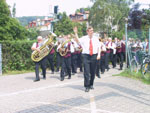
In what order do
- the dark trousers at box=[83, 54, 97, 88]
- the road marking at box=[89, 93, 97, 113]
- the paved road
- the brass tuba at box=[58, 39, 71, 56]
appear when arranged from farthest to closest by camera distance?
the brass tuba at box=[58, 39, 71, 56], the dark trousers at box=[83, 54, 97, 88], the paved road, the road marking at box=[89, 93, 97, 113]

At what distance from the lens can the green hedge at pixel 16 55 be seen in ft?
36.7

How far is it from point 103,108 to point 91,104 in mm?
423

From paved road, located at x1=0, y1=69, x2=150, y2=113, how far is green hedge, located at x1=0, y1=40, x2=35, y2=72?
2.50m

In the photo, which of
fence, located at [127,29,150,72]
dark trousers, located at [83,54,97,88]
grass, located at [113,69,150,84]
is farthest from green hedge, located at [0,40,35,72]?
dark trousers, located at [83,54,97,88]

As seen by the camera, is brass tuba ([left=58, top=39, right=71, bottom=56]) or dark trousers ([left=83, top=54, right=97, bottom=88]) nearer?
dark trousers ([left=83, top=54, right=97, bottom=88])

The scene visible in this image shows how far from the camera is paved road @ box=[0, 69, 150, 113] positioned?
5.41 m

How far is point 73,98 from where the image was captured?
6398 mm

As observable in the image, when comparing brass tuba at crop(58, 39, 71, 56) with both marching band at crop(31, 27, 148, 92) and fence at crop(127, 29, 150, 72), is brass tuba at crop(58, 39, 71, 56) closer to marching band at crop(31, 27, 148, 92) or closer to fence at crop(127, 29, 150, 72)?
marching band at crop(31, 27, 148, 92)

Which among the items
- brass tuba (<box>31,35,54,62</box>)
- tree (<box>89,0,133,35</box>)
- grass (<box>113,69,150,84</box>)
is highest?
tree (<box>89,0,133,35</box>)

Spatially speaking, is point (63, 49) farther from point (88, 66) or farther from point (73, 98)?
point (73, 98)

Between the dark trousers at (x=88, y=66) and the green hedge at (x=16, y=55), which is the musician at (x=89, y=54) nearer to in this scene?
the dark trousers at (x=88, y=66)

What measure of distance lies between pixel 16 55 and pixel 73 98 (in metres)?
6.04

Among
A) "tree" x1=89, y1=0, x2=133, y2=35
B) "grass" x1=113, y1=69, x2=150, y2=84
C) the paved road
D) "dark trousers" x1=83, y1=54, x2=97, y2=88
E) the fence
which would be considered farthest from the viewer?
"tree" x1=89, y1=0, x2=133, y2=35

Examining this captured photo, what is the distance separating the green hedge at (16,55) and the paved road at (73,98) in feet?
8.21
